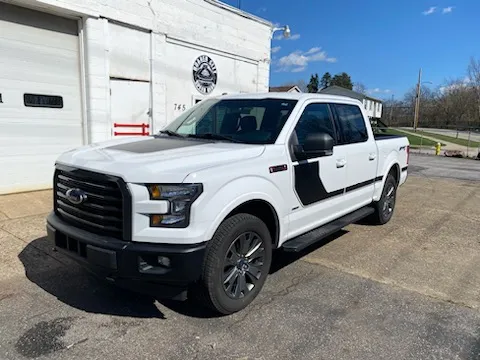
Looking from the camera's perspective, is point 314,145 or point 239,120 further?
point 239,120

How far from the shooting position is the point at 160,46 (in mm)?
9578

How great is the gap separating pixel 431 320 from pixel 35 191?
7.30 metres

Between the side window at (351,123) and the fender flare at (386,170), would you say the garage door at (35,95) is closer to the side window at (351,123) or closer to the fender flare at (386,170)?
the side window at (351,123)

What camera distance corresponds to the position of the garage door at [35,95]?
7184mm

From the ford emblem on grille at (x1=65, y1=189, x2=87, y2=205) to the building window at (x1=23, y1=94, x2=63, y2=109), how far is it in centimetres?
523

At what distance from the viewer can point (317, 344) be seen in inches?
117

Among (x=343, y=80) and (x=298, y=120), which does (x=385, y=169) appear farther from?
(x=343, y=80)

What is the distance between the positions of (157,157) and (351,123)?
3.05m

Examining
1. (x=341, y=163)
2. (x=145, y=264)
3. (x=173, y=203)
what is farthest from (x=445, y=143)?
(x=145, y=264)

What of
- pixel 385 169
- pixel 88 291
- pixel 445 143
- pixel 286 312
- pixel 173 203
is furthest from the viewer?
pixel 445 143

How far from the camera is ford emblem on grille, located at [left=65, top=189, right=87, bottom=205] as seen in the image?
312cm

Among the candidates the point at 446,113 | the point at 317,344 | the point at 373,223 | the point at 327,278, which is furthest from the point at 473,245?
the point at 446,113

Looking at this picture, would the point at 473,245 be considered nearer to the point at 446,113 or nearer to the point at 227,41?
the point at 227,41

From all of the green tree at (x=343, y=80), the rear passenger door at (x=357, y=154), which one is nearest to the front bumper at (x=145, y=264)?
the rear passenger door at (x=357, y=154)
